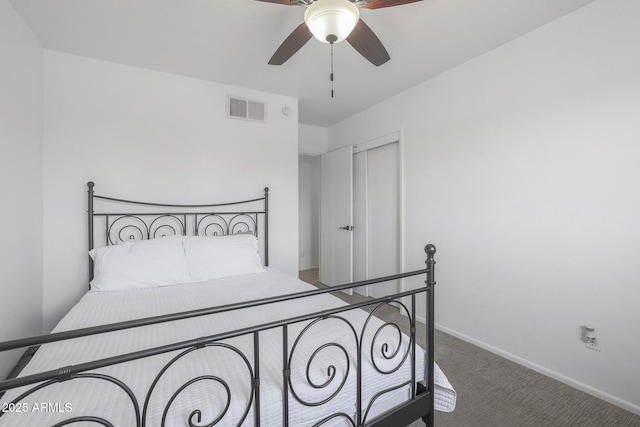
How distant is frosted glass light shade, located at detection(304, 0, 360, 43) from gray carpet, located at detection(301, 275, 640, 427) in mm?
2205

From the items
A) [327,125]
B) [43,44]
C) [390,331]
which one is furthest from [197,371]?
[327,125]

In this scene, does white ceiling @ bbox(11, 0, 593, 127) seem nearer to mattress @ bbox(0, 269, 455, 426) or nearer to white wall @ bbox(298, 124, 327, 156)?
white wall @ bbox(298, 124, 327, 156)

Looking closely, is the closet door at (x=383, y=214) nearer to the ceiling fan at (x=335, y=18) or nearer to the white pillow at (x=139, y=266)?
the ceiling fan at (x=335, y=18)

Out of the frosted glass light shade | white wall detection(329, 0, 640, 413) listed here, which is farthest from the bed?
white wall detection(329, 0, 640, 413)

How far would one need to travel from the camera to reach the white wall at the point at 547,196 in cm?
167

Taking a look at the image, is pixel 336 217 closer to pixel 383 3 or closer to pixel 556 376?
pixel 556 376

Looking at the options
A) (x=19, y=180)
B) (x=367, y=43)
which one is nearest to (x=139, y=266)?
(x=19, y=180)

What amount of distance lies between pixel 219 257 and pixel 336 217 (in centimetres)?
218

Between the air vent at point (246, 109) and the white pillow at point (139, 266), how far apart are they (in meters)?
1.56

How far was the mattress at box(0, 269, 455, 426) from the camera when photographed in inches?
31.5

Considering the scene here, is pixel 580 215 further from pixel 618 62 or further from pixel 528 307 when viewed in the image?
pixel 618 62

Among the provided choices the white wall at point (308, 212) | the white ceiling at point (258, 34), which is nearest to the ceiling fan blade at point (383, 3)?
the white ceiling at point (258, 34)

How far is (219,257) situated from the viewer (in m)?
2.29

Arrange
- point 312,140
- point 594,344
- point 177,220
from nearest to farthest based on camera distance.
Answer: point 594,344 → point 177,220 → point 312,140
